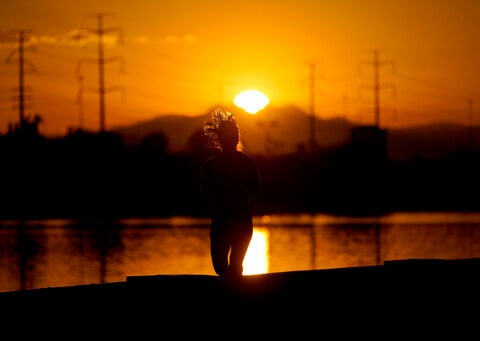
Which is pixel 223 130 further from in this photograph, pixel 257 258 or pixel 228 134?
pixel 257 258

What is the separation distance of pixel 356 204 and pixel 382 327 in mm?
107487

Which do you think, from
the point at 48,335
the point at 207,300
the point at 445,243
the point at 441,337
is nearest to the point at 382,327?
the point at 441,337

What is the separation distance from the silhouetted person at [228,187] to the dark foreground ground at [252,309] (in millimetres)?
417

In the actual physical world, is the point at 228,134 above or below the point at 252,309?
above

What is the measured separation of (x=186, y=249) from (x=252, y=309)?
111 ft

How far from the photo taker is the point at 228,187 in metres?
10.0

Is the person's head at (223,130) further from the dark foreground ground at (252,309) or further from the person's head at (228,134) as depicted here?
the dark foreground ground at (252,309)

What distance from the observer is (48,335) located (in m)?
7.88

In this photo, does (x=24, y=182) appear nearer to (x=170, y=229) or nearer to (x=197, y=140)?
(x=197, y=140)

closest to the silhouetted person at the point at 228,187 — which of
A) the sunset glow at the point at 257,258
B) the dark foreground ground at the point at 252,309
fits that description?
the dark foreground ground at the point at 252,309

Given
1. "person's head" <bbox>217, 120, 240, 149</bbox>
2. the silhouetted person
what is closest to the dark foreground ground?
the silhouetted person

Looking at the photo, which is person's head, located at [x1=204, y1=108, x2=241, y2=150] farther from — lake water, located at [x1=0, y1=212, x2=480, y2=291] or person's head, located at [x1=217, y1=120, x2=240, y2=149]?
lake water, located at [x1=0, y1=212, x2=480, y2=291]

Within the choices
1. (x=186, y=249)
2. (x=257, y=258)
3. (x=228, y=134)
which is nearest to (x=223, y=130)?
(x=228, y=134)

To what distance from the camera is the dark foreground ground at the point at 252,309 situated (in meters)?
8.13
